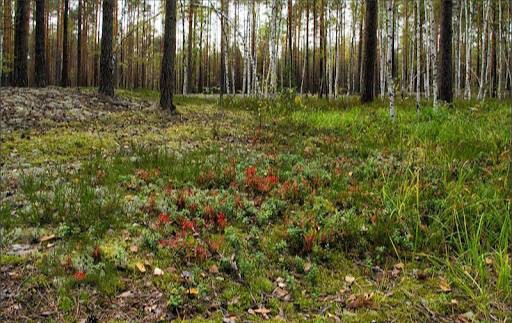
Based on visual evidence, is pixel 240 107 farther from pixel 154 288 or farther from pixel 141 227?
pixel 154 288

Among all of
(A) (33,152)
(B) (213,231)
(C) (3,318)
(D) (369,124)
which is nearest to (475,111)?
(D) (369,124)

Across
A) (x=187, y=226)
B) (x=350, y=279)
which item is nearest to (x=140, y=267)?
(x=187, y=226)

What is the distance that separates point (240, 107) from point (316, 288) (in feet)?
49.5

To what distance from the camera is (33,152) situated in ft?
27.2

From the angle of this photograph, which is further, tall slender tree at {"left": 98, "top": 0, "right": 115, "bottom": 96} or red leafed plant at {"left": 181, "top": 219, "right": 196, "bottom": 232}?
tall slender tree at {"left": 98, "top": 0, "right": 115, "bottom": 96}

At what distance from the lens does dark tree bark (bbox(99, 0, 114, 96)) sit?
1547 centimetres

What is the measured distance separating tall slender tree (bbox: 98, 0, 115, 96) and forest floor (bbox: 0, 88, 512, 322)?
272 inches

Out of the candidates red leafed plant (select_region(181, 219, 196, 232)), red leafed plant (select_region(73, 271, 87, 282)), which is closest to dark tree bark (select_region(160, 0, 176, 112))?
red leafed plant (select_region(181, 219, 196, 232))

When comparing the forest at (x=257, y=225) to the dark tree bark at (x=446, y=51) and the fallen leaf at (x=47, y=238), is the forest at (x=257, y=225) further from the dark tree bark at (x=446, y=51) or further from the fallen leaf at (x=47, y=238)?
the dark tree bark at (x=446, y=51)

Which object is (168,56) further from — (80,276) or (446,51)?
(80,276)

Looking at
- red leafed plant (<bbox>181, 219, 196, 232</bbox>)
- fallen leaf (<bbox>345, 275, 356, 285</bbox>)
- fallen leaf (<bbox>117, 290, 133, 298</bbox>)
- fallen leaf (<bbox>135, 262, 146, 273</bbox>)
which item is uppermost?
red leafed plant (<bbox>181, 219, 196, 232</bbox>)

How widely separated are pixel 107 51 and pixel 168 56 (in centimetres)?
295

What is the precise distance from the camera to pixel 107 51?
1566 centimetres

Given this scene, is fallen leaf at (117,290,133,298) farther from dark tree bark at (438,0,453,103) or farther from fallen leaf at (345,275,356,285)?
dark tree bark at (438,0,453,103)
